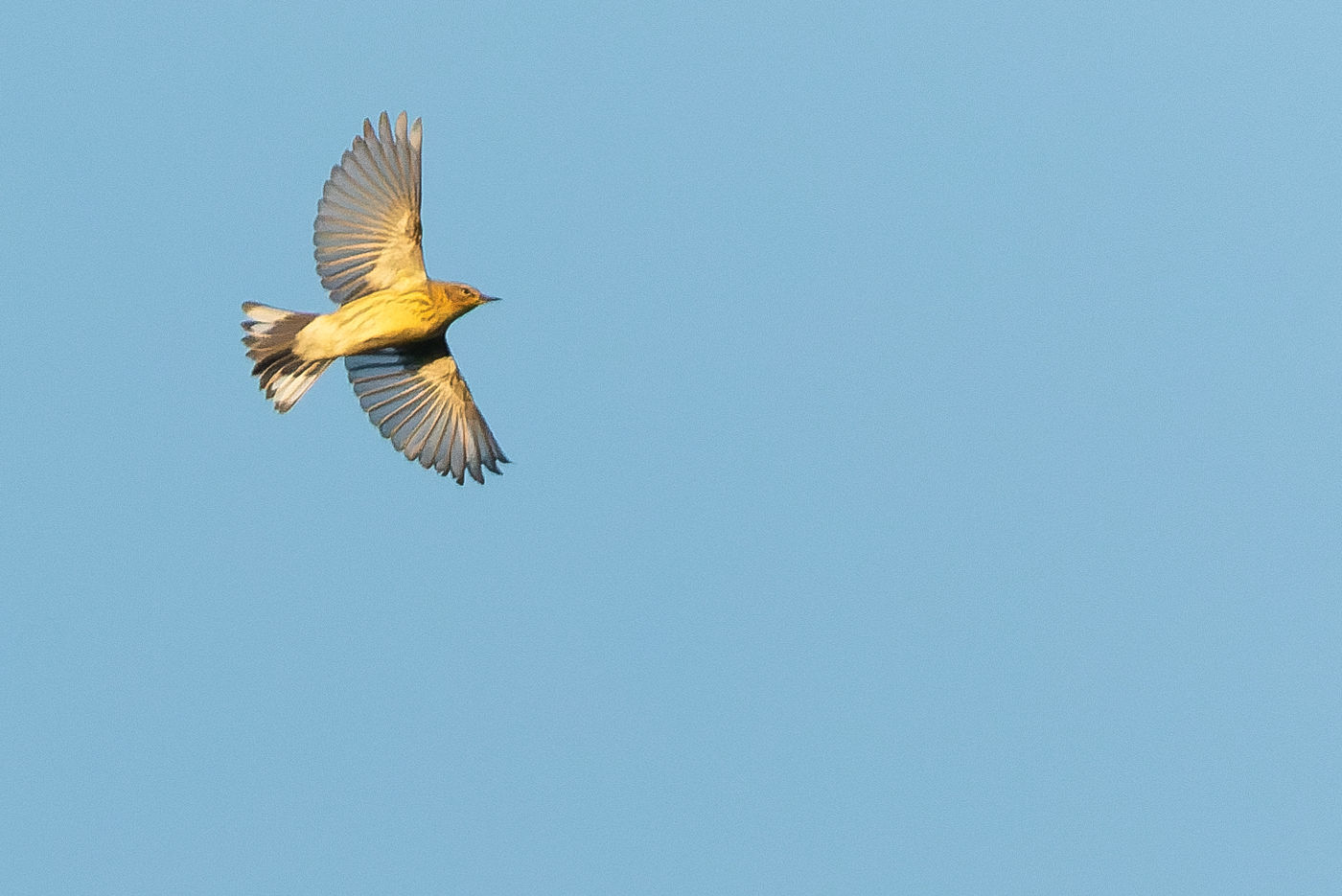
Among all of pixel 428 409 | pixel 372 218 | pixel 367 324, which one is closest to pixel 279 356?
pixel 367 324

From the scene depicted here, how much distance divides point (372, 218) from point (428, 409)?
80.3 inches

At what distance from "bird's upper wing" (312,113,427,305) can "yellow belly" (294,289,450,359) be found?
158 millimetres

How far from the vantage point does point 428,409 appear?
722 inches

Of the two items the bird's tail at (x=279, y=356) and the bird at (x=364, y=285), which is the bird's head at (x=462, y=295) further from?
the bird's tail at (x=279, y=356)

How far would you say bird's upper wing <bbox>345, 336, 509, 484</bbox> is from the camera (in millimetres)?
18141

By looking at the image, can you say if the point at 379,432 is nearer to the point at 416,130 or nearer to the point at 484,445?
the point at 484,445

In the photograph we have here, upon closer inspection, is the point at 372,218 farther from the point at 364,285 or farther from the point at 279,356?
the point at 279,356

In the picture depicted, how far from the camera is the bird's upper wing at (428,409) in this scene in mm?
18141

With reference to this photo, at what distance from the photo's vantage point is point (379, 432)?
18219mm

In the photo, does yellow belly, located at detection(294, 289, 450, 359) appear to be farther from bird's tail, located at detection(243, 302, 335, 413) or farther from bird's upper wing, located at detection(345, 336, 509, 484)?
bird's upper wing, located at detection(345, 336, 509, 484)

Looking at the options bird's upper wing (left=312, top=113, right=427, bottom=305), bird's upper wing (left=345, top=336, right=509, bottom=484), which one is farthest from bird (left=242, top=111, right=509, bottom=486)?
bird's upper wing (left=345, top=336, right=509, bottom=484)

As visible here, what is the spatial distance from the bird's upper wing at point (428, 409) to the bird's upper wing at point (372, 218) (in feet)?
3.41

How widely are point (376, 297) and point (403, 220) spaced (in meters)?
0.70

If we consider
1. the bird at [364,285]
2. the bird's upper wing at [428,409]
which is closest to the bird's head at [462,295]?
the bird at [364,285]
